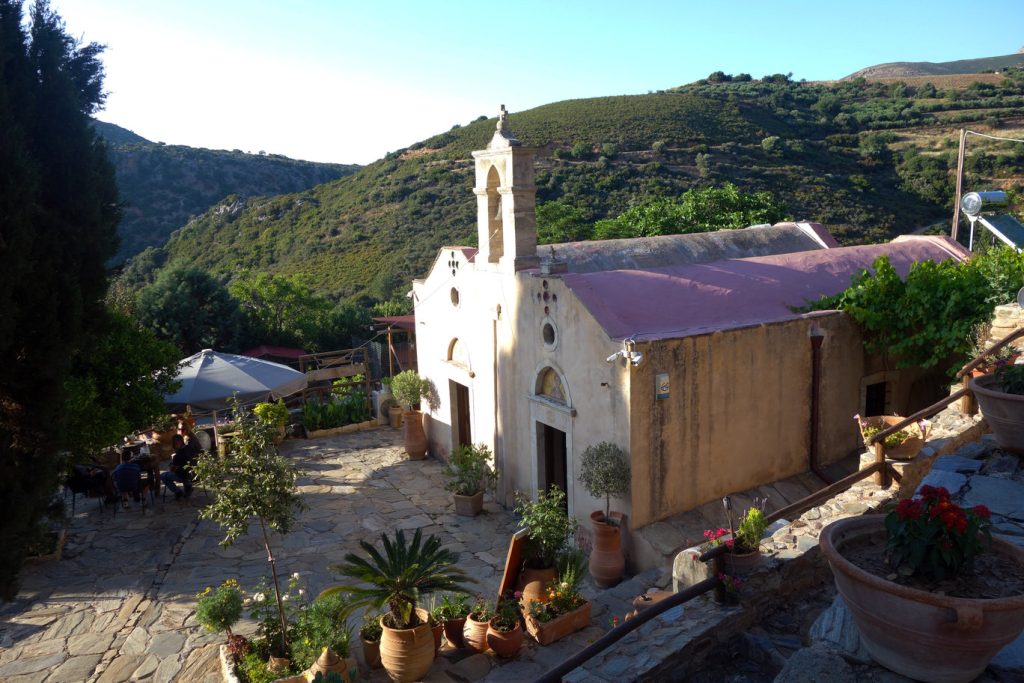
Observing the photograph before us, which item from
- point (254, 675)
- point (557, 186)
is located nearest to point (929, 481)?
point (254, 675)

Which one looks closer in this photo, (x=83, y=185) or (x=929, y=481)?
(x=929, y=481)

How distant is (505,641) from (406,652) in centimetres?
104

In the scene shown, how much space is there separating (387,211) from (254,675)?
35.5 meters

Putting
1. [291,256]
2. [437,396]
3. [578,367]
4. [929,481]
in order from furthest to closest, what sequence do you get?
1. [291,256]
2. [437,396]
3. [578,367]
4. [929,481]

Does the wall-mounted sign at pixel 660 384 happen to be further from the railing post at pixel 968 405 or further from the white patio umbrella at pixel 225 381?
the white patio umbrella at pixel 225 381

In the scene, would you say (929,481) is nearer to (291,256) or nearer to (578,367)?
(578,367)

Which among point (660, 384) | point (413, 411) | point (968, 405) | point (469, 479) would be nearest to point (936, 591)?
point (968, 405)

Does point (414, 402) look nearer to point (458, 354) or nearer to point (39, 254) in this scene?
point (458, 354)

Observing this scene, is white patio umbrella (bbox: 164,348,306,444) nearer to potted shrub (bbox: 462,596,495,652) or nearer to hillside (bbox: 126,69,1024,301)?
potted shrub (bbox: 462,596,495,652)

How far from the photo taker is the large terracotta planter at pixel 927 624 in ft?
9.86

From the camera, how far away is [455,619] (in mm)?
7895

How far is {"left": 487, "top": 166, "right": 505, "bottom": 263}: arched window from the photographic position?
39.5 ft

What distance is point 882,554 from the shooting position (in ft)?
12.1

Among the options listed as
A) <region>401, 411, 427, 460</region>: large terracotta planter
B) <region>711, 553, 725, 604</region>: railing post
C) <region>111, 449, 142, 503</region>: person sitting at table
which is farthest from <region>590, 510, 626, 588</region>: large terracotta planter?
<region>111, 449, 142, 503</region>: person sitting at table
